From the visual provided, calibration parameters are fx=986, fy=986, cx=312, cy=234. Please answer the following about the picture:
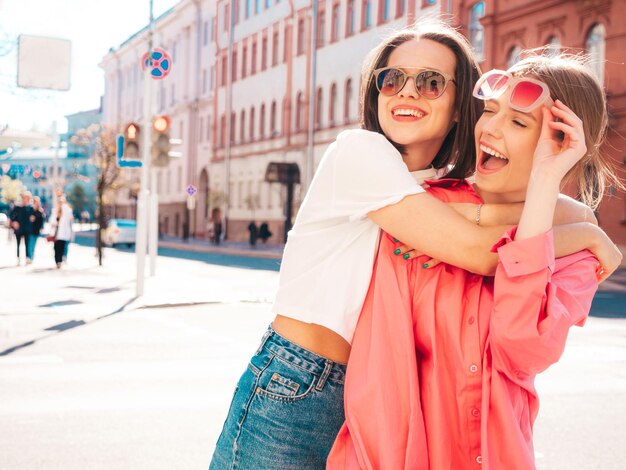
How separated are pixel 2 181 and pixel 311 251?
110836mm

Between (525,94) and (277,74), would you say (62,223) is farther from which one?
(277,74)

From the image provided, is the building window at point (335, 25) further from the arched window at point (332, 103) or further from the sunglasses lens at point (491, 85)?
the sunglasses lens at point (491, 85)

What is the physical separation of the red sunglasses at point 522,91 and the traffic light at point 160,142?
611 inches

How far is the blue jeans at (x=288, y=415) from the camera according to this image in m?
2.37

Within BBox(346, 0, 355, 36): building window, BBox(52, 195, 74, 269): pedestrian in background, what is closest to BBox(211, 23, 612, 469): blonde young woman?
BBox(52, 195, 74, 269): pedestrian in background

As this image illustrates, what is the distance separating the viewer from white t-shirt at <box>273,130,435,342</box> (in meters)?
2.31

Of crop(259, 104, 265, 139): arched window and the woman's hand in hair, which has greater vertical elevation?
crop(259, 104, 265, 139): arched window

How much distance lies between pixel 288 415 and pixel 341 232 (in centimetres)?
46

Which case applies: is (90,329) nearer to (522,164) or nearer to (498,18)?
(522,164)

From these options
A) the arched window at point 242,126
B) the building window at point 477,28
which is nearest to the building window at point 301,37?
the arched window at point 242,126

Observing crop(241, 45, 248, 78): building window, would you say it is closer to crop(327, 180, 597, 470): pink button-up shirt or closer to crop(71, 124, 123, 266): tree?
crop(71, 124, 123, 266): tree

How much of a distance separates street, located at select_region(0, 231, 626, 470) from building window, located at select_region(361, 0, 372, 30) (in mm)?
31254

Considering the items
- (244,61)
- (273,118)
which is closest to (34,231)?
(273,118)

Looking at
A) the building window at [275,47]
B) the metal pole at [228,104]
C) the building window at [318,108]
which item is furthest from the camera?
the metal pole at [228,104]
